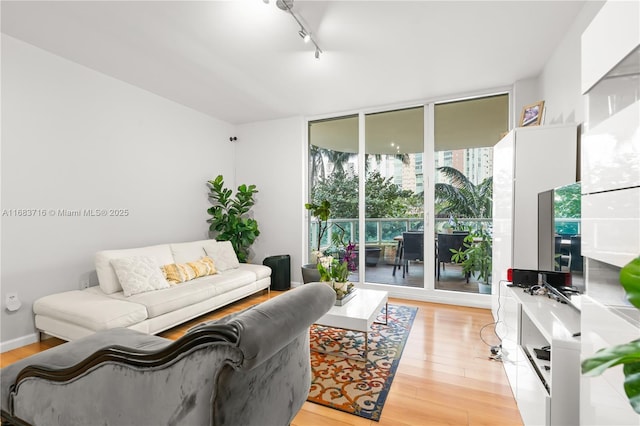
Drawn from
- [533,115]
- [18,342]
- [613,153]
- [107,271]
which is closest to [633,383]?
[613,153]

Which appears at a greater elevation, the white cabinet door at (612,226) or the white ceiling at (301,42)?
the white ceiling at (301,42)

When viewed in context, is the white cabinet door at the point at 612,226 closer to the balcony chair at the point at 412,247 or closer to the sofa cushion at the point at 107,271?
the balcony chair at the point at 412,247

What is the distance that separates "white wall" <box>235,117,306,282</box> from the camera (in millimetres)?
4820

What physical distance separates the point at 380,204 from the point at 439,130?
133 centimetres

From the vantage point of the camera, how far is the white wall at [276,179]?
4.82 metres

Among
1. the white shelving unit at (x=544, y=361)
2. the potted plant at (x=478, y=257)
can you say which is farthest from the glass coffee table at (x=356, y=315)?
the potted plant at (x=478, y=257)

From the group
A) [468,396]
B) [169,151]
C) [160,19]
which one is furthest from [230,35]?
[468,396]

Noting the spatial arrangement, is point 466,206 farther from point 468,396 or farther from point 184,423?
point 184,423

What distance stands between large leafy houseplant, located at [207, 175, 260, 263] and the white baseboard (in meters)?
2.38

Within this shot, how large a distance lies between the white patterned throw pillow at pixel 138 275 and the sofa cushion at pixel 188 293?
8 cm

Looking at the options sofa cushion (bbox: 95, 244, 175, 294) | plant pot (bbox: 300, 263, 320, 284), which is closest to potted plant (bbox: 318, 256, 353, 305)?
plant pot (bbox: 300, 263, 320, 284)

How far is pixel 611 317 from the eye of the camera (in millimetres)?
1015

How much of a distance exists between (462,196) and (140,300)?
156 inches

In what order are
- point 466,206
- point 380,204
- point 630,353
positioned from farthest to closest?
point 380,204, point 466,206, point 630,353
